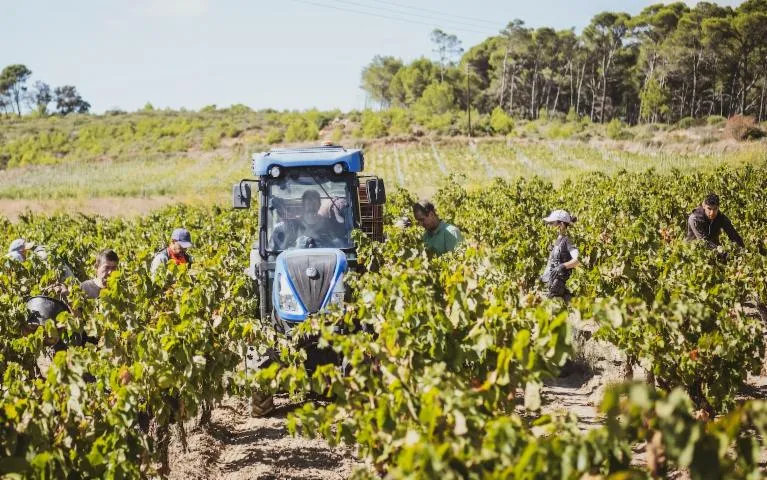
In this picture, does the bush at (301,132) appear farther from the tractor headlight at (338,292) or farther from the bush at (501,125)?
the tractor headlight at (338,292)

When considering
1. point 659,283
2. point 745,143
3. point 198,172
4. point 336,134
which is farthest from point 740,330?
point 336,134

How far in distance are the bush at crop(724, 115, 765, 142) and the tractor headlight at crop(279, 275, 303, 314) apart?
42.3 m

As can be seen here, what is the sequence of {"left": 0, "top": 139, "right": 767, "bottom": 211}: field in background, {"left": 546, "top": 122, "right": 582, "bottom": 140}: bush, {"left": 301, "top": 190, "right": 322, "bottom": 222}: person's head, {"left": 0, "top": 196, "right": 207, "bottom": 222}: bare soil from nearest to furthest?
{"left": 301, "top": 190, "right": 322, "bottom": 222}: person's head, {"left": 0, "top": 196, "right": 207, "bottom": 222}: bare soil, {"left": 0, "top": 139, "right": 767, "bottom": 211}: field in background, {"left": 546, "top": 122, "right": 582, "bottom": 140}: bush

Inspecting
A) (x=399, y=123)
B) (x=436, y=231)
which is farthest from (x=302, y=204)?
(x=399, y=123)

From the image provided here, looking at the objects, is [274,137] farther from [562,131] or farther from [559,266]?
[559,266]

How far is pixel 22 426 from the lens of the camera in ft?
11.0

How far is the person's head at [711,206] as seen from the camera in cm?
728

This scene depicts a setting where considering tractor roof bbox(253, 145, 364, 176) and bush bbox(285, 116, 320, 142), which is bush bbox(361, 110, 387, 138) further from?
tractor roof bbox(253, 145, 364, 176)

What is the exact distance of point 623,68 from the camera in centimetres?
7094

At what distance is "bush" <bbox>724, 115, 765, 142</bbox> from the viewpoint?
41500 millimetres

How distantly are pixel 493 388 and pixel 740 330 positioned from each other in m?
2.56

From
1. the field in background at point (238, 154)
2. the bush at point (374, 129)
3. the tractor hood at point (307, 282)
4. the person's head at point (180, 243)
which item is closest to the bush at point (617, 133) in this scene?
the field in background at point (238, 154)

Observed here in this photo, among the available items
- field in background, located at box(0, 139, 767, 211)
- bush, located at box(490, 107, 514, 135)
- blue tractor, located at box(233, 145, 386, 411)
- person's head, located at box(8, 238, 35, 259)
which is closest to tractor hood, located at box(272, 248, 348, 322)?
blue tractor, located at box(233, 145, 386, 411)

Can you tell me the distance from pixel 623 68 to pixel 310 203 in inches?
2812
